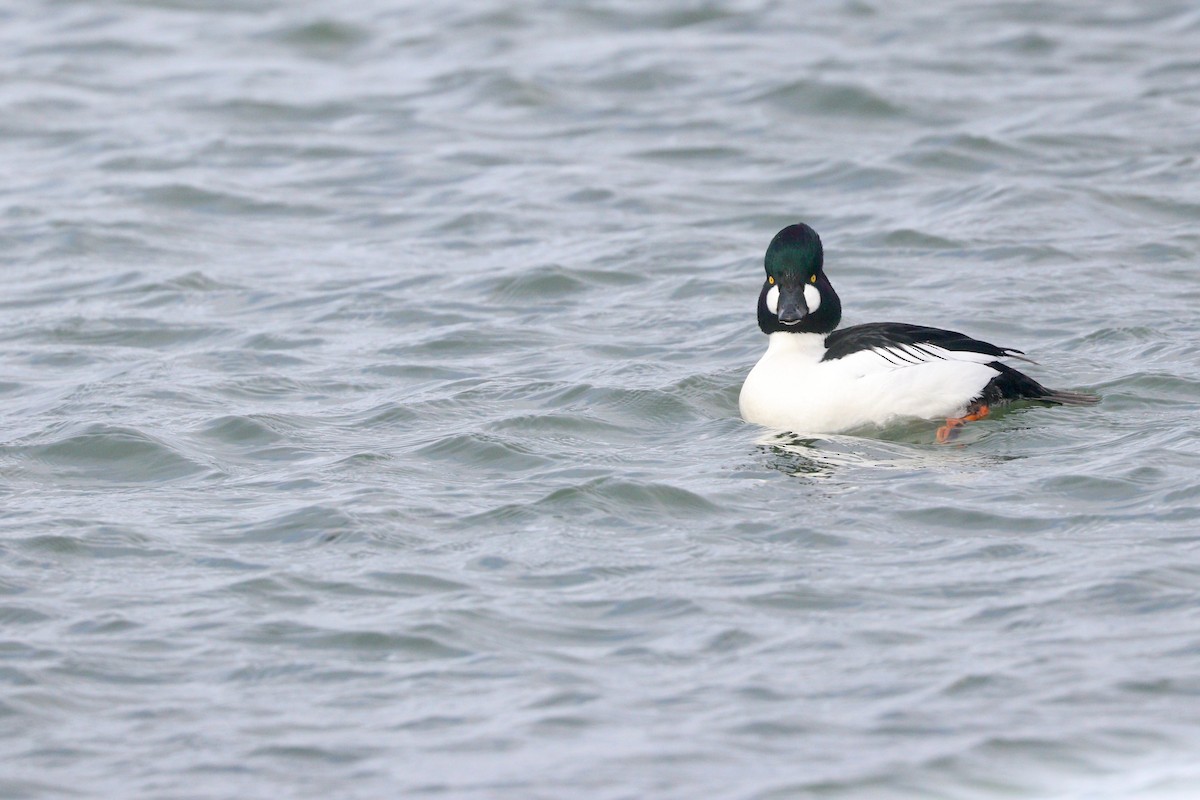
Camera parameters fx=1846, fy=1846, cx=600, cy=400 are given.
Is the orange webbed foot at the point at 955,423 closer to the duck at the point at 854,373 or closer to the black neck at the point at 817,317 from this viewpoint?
the duck at the point at 854,373

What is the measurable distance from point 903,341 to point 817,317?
51cm

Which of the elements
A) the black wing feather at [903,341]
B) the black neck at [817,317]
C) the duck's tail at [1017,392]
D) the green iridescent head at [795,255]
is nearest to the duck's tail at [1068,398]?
the duck's tail at [1017,392]

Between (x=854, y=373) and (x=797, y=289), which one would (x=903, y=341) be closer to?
(x=854, y=373)

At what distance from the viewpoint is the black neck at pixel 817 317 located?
30.8 feet

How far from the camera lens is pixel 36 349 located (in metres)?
11.1

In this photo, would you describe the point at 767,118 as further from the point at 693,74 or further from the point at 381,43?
the point at 381,43

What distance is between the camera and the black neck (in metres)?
9.38

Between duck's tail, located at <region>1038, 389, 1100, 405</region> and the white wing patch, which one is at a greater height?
the white wing patch

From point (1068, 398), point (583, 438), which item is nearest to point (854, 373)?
point (1068, 398)

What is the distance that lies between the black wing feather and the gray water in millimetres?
409

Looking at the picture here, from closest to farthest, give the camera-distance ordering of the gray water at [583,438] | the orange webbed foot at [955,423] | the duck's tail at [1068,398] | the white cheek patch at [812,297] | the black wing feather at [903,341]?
the gray water at [583,438] < the orange webbed foot at [955,423] < the black wing feather at [903,341] < the duck's tail at [1068,398] < the white cheek patch at [812,297]

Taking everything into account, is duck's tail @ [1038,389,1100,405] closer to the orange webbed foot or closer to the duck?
the duck

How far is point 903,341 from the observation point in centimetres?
906

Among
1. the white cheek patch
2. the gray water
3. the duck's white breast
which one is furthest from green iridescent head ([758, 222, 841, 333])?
the gray water
